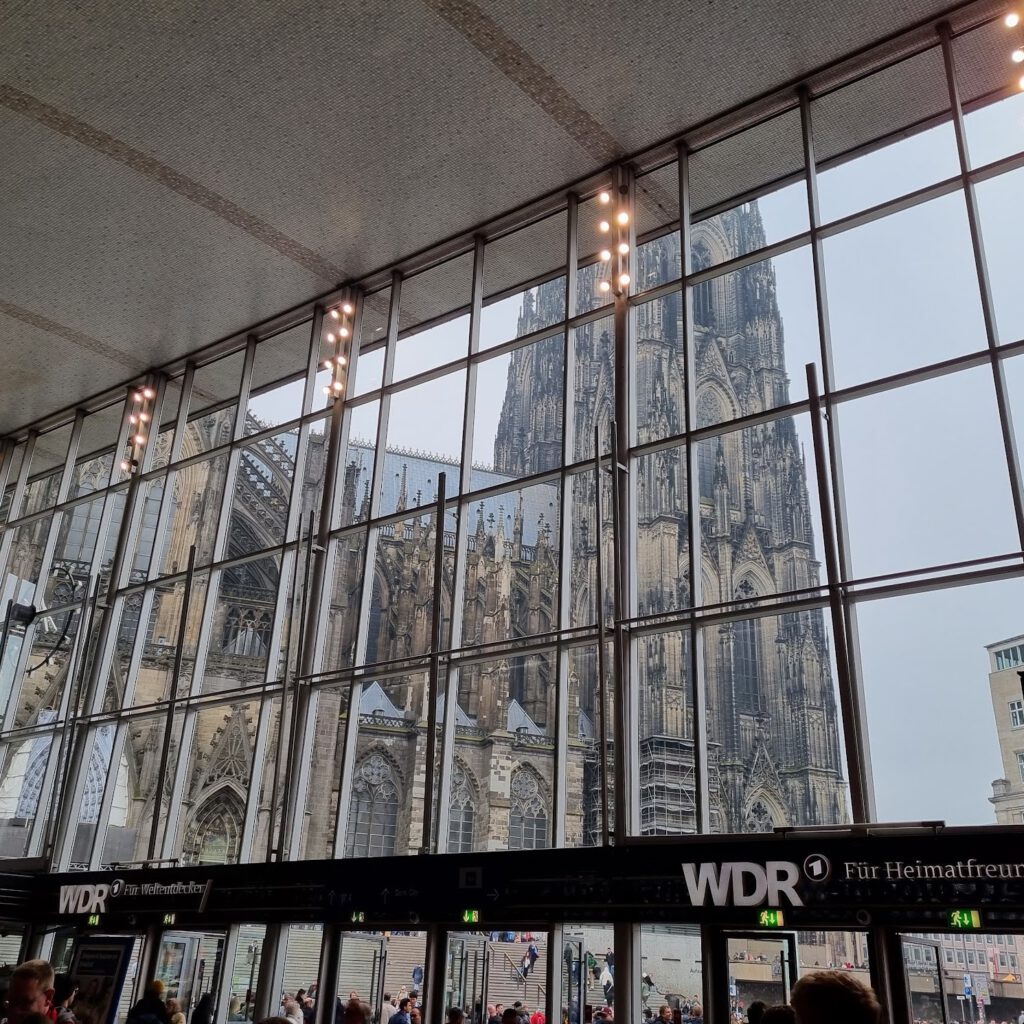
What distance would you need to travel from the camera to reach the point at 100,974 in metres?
7.45

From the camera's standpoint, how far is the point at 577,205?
8.44m

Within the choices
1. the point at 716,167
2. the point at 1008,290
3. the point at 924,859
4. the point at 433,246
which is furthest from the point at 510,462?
the point at 924,859

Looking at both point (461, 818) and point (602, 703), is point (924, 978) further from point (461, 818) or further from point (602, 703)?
point (461, 818)

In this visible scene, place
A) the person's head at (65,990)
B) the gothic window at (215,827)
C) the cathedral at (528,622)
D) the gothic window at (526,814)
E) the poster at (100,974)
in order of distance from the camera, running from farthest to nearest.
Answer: the gothic window at (215,827) < the gothic window at (526,814) < the cathedral at (528,622) < the poster at (100,974) < the person's head at (65,990)

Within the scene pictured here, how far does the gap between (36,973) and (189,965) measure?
638cm

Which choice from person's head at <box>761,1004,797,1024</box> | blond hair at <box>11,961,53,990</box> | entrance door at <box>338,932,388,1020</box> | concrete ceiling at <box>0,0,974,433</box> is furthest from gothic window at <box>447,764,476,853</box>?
person's head at <box>761,1004,797,1024</box>

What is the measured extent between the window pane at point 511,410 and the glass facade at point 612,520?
6cm

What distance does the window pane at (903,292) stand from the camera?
20.5 feet

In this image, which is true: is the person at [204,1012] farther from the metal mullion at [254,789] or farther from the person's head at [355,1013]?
the person's head at [355,1013]

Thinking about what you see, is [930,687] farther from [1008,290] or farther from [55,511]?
[55,511]

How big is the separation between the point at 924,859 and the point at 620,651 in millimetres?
2270

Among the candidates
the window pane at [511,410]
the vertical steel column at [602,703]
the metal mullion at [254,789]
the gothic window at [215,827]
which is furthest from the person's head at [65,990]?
the gothic window at [215,827]

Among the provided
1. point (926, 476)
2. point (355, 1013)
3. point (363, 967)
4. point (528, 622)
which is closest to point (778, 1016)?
point (355, 1013)

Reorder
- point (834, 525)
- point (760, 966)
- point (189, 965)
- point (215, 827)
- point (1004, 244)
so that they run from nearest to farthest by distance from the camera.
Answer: point (760, 966) < point (834, 525) < point (1004, 244) < point (189, 965) < point (215, 827)
